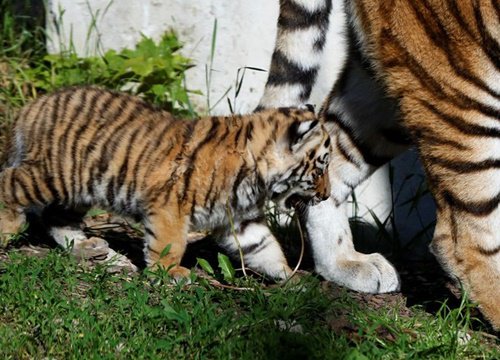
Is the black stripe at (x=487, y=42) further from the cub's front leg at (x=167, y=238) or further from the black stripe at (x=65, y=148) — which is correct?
the black stripe at (x=65, y=148)

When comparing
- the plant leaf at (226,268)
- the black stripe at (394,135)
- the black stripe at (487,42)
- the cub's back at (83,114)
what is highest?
the black stripe at (487,42)

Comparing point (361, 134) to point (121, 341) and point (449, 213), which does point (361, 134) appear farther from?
point (121, 341)

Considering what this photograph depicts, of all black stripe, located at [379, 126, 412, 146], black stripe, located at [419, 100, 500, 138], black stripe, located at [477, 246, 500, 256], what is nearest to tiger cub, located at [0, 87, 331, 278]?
black stripe, located at [379, 126, 412, 146]

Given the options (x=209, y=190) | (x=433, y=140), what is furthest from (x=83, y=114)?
(x=433, y=140)

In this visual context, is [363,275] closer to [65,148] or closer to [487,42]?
[487,42]

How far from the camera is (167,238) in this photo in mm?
4219

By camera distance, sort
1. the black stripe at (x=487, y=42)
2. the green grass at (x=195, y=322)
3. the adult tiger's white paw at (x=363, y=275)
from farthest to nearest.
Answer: the adult tiger's white paw at (x=363, y=275)
the black stripe at (x=487, y=42)
the green grass at (x=195, y=322)

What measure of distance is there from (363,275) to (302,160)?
60 cm

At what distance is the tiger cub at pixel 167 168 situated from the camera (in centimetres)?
425

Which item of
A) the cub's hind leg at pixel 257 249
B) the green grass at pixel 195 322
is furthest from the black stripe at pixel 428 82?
the cub's hind leg at pixel 257 249

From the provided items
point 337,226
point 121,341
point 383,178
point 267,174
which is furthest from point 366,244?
point 121,341

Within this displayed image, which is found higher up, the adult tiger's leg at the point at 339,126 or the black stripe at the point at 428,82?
the black stripe at the point at 428,82

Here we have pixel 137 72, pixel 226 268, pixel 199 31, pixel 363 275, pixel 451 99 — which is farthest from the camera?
pixel 199 31

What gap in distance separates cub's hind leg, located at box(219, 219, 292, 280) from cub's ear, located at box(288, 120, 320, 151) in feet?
1.34
